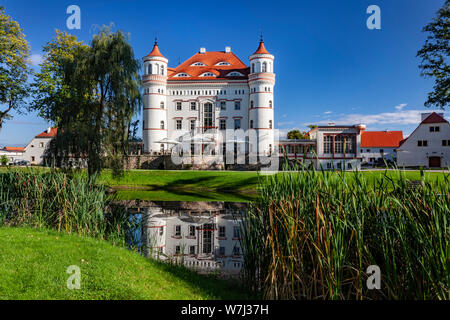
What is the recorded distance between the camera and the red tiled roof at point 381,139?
50.5 m

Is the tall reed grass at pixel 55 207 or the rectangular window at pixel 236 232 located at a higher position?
the tall reed grass at pixel 55 207

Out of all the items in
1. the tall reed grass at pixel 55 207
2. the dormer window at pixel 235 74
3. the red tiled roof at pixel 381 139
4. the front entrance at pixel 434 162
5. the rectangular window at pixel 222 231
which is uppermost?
the dormer window at pixel 235 74

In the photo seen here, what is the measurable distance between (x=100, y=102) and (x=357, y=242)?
12271 millimetres

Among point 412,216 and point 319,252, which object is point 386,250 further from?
point 319,252

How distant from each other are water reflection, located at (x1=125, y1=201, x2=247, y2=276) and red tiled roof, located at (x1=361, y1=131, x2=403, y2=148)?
44.9 m

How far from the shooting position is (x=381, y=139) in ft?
168

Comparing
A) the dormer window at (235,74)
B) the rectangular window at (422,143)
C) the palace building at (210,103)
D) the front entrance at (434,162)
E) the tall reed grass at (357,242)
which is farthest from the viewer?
the dormer window at (235,74)

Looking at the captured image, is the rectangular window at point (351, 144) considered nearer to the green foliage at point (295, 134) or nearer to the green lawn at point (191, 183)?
the green lawn at point (191, 183)

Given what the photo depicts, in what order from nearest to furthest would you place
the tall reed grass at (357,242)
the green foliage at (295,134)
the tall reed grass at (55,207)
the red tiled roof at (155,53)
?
the tall reed grass at (357,242) → the tall reed grass at (55,207) → the red tiled roof at (155,53) → the green foliage at (295,134)

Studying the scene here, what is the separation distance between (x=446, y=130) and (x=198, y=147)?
29700 millimetres

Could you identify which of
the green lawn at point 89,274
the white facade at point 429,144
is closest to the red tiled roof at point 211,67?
the white facade at point 429,144

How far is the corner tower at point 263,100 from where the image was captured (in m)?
36.0

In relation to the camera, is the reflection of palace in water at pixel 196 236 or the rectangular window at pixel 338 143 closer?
the reflection of palace in water at pixel 196 236

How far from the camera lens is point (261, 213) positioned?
199 inches
